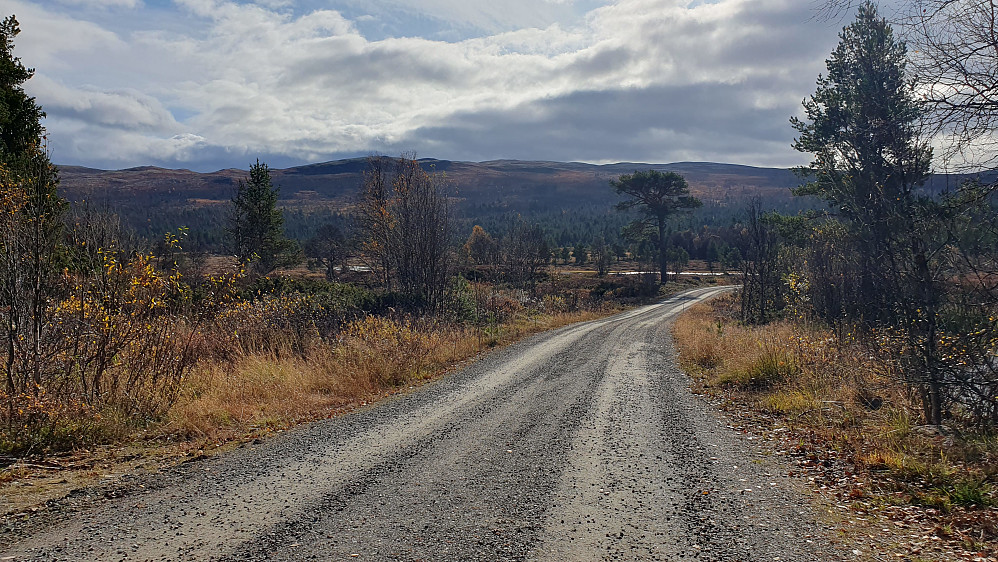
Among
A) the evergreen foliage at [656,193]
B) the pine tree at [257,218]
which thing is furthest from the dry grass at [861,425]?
the evergreen foliage at [656,193]

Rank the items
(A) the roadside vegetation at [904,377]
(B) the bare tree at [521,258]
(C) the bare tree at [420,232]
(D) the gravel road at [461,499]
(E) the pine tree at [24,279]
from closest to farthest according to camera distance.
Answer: (D) the gravel road at [461,499] → (A) the roadside vegetation at [904,377] → (E) the pine tree at [24,279] → (C) the bare tree at [420,232] → (B) the bare tree at [521,258]

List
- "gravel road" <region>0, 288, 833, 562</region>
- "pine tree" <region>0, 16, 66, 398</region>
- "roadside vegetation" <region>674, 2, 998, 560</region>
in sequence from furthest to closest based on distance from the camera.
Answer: "pine tree" <region>0, 16, 66, 398</region> < "roadside vegetation" <region>674, 2, 998, 560</region> < "gravel road" <region>0, 288, 833, 562</region>

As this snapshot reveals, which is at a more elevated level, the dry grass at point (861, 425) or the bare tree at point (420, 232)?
the bare tree at point (420, 232)

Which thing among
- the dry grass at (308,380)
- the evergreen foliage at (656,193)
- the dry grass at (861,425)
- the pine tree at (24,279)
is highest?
the evergreen foliage at (656,193)

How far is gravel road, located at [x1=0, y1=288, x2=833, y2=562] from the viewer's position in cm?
409

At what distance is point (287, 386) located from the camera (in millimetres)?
9609

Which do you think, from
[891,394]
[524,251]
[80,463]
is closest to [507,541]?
[80,463]

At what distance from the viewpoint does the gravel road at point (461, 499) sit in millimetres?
4090

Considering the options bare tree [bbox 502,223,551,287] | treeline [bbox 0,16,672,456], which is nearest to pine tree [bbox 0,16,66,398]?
treeline [bbox 0,16,672,456]

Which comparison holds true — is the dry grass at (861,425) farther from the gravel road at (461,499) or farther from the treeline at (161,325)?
the treeline at (161,325)

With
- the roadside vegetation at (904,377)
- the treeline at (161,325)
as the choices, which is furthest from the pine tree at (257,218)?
the roadside vegetation at (904,377)

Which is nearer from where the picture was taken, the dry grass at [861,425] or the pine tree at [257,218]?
the dry grass at [861,425]

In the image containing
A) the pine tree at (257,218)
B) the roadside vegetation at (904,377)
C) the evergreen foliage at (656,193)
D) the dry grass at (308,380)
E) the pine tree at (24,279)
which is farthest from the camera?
the evergreen foliage at (656,193)

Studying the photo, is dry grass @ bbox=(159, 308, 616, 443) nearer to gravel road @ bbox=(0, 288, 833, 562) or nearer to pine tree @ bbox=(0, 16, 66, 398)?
gravel road @ bbox=(0, 288, 833, 562)
